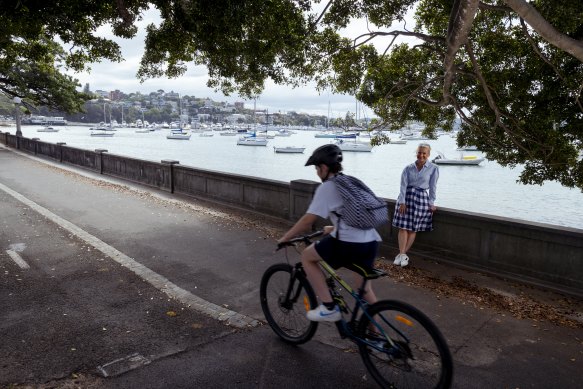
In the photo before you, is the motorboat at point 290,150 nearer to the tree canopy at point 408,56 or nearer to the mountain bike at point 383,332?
the tree canopy at point 408,56

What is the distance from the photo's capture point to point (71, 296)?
5.42 meters

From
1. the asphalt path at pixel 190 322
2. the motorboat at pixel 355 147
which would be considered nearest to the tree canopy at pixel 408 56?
the asphalt path at pixel 190 322

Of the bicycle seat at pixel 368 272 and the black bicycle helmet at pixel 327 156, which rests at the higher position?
the black bicycle helmet at pixel 327 156

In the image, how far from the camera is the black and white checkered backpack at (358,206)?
3.32 metres

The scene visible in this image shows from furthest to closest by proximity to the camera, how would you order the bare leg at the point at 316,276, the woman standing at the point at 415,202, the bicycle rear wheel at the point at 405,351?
the woman standing at the point at 415,202, the bare leg at the point at 316,276, the bicycle rear wheel at the point at 405,351

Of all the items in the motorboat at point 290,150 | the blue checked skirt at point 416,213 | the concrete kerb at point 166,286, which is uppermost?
the blue checked skirt at point 416,213

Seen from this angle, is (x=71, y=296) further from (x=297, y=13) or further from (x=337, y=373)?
(x=297, y=13)

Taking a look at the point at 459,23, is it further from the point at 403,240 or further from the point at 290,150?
the point at 290,150

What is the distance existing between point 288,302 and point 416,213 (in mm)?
3334

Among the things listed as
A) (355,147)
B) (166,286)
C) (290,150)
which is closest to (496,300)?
(166,286)

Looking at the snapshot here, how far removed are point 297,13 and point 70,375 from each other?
28.7 ft

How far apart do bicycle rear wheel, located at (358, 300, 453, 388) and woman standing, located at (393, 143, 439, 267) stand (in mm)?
3497

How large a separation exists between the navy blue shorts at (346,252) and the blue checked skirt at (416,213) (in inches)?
136

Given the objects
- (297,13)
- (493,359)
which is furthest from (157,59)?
(493,359)
